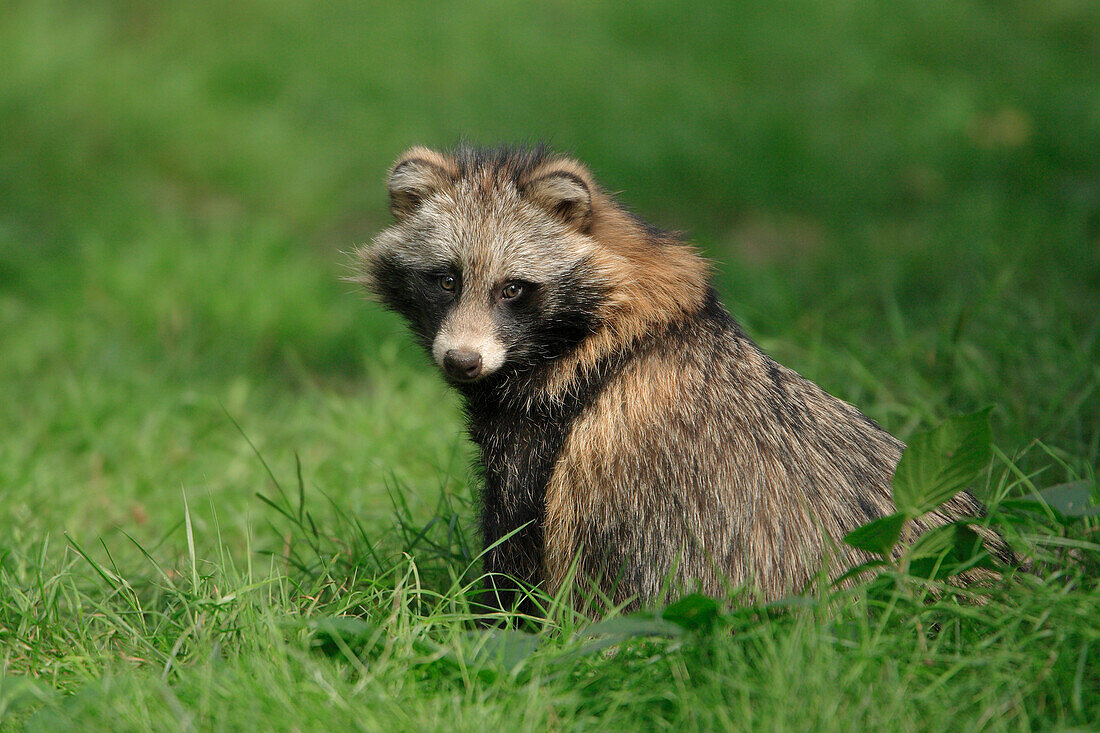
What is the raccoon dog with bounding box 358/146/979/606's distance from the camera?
3084 millimetres

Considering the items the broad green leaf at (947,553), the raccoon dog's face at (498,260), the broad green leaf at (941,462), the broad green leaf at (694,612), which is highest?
the raccoon dog's face at (498,260)

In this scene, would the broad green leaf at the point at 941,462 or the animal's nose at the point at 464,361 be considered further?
the animal's nose at the point at 464,361

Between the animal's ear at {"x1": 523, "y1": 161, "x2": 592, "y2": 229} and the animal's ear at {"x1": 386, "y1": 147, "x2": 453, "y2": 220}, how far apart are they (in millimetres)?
331

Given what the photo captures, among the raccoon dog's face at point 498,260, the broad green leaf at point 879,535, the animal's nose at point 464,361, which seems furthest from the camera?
the raccoon dog's face at point 498,260

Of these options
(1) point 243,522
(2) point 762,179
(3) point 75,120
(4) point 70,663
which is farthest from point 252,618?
(3) point 75,120

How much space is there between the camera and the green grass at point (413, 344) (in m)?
2.58

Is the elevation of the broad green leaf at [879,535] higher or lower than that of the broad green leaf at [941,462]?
lower

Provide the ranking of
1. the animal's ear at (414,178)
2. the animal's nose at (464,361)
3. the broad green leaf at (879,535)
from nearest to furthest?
the broad green leaf at (879,535), the animal's nose at (464,361), the animal's ear at (414,178)

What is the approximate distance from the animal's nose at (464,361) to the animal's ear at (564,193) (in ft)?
1.91

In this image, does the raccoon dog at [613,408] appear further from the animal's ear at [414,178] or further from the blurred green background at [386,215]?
the blurred green background at [386,215]

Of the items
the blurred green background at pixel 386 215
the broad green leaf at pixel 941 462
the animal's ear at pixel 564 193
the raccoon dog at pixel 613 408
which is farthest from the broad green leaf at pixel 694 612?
the blurred green background at pixel 386 215

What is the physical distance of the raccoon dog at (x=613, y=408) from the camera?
3084mm

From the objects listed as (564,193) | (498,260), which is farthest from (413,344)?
(564,193)

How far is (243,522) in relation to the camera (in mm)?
4324
